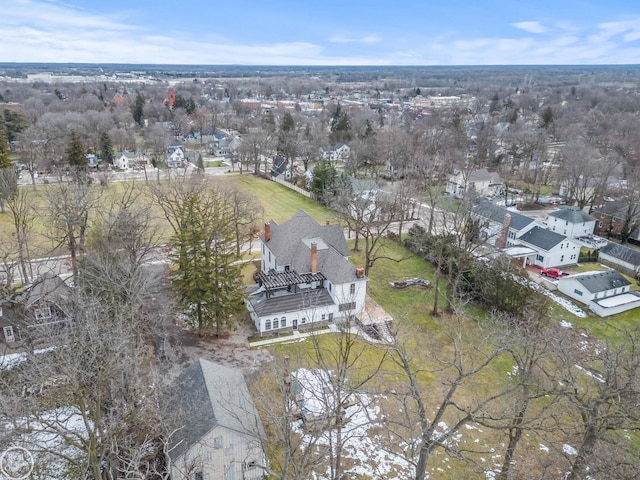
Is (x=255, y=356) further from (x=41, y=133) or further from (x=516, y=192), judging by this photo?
(x=41, y=133)

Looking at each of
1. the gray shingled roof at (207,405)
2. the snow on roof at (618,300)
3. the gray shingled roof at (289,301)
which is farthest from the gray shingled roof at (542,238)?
the gray shingled roof at (207,405)

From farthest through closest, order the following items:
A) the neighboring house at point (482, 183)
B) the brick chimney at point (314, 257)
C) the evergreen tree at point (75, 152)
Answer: the neighboring house at point (482, 183)
the evergreen tree at point (75, 152)
the brick chimney at point (314, 257)

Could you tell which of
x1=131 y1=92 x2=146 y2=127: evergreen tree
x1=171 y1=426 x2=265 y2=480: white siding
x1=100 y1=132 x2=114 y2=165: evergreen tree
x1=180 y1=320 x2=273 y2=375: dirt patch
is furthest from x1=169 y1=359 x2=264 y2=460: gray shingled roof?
x1=131 y1=92 x2=146 y2=127: evergreen tree

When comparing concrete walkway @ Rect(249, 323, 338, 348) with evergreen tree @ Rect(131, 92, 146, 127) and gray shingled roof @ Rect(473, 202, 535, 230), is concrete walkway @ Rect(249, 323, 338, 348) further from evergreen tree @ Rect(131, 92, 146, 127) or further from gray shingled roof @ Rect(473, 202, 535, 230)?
evergreen tree @ Rect(131, 92, 146, 127)

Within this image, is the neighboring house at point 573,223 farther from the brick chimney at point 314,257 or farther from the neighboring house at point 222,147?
the neighboring house at point 222,147

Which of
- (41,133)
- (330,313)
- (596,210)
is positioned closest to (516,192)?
(596,210)

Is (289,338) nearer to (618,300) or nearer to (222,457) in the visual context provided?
(222,457)
